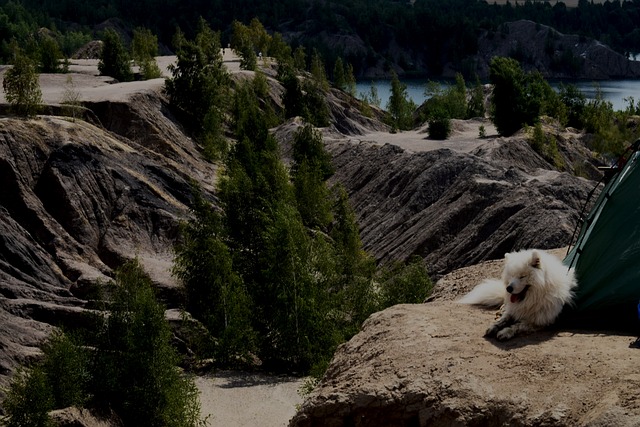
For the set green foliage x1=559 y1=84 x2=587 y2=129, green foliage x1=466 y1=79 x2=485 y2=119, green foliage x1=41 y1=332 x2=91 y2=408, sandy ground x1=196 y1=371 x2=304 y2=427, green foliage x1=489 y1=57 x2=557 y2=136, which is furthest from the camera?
green foliage x1=466 y1=79 x2=485 y2=119

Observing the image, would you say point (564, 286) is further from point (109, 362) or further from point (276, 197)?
point (276, 197)

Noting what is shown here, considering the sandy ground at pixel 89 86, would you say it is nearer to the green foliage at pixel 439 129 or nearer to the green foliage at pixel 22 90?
the green foliage at pixel 22 90

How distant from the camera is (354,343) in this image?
12.8 metres

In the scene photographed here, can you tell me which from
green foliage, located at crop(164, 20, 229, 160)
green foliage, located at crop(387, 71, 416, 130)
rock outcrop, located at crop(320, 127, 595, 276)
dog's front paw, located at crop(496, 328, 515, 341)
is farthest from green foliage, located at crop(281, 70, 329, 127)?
dog's front paw, located at crop(496, 328, 515, 341)

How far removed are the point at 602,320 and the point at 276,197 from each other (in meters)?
24.8

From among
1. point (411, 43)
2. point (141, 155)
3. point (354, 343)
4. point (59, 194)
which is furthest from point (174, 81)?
point (411, 43)

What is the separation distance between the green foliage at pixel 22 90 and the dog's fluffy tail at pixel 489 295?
2800 cm

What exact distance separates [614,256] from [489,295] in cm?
192

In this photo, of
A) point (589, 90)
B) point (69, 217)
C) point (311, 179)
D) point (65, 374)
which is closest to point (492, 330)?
point (65, 374)

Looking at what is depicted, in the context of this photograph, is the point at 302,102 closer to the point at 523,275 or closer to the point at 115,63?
the point at 115,63

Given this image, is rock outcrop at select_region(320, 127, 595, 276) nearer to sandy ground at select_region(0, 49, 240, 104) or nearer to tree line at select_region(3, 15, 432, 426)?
tree line at select_region(3, 15, 432, 426)

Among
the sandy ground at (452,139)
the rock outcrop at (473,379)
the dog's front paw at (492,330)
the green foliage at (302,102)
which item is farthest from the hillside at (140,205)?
the green foliage at (302,102)

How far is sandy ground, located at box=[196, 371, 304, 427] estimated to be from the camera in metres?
25.1

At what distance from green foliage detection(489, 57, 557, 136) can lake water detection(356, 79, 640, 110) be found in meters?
49.3
